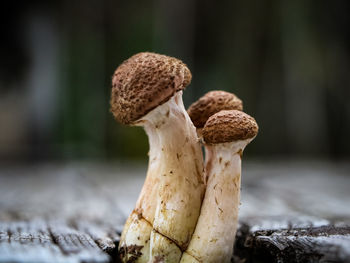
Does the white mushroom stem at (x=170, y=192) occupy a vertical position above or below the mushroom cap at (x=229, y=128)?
below

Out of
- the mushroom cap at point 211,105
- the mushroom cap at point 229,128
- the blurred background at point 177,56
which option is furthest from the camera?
the blurred background at point 177,56

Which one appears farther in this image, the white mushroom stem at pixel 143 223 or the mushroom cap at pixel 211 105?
the mushroom cap at pixel 211 105

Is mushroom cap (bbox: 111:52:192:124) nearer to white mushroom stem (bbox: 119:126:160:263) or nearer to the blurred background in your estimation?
white mushroom stem (bbox: 119:126:160:263)

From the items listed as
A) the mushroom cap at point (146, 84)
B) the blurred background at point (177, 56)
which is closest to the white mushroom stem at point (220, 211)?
the mushroom cap at point (146, 84)

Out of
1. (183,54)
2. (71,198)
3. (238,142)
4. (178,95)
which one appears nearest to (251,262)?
(238,142)

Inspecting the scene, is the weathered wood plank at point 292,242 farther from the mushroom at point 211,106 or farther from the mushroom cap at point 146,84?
the mushroom cap at point 146,84

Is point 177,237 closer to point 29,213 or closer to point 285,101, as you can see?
point 29,213

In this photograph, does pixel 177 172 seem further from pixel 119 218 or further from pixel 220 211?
pixel 119 218
